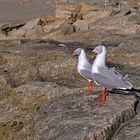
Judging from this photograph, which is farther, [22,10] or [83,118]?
[22,10]

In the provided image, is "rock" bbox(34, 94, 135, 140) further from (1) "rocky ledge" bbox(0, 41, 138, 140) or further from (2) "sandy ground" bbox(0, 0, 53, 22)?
(2) "sandy ground" bbox(0, 0, 53, 22)

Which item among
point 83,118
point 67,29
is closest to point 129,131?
point 83,118

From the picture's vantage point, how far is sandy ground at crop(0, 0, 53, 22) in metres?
45.3

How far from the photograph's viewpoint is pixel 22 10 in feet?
165

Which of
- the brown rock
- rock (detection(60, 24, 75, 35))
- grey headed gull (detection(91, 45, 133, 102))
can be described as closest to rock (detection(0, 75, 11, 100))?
grey headed gull (detection(91, 45, 133, 102))

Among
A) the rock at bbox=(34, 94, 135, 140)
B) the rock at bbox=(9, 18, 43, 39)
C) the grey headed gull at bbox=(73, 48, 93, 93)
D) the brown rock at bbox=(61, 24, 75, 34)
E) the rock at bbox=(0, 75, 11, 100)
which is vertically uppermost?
the grey headed gull at bbox=(73, 48, 93, 93)

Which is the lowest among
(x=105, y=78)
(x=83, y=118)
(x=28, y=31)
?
(x=28, y=31)

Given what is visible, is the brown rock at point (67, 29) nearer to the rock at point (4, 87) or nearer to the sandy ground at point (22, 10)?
the sandy ground at point (22, 10)

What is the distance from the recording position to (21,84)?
39.4ft

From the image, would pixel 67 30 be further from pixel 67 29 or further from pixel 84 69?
pixel 84 69

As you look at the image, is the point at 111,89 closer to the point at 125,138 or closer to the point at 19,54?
the point at 125,138

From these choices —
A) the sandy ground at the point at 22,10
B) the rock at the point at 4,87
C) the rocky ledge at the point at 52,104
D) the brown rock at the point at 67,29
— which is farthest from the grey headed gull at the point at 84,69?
the sandy ground at the point at 22,10

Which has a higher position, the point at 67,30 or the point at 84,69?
the point at 84,69

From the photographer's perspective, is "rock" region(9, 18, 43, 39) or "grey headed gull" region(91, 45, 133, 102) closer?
"grey headed gull" region(91, 45, 133, 102)
